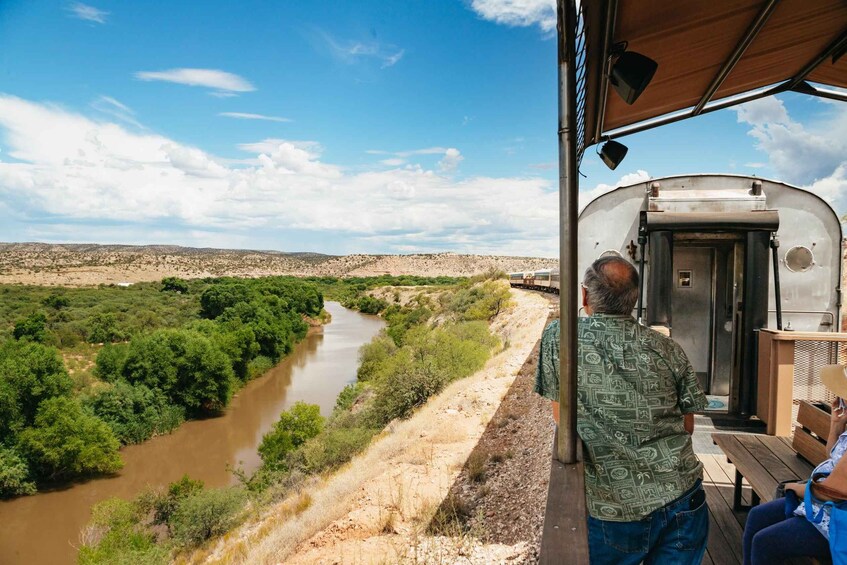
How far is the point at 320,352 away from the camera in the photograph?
185 ft

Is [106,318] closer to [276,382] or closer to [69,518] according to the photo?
[276,382]

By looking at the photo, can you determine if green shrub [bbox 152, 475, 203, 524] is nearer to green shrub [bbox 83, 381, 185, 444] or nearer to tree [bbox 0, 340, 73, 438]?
tree [bbox 0, 340, 73, 438]

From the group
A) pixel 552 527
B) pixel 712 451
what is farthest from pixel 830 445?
pixel 712 451

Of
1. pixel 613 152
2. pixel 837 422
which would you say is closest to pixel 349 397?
pixel 613 152

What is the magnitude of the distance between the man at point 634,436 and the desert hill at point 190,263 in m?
95.3

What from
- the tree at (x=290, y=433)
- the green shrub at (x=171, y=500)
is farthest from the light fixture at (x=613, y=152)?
the tree at (x=290, y=433)

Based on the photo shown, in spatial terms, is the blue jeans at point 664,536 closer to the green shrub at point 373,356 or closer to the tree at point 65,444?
the tree at point 65,444

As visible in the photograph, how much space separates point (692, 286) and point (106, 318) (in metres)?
60.1

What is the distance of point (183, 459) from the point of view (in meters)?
29.6

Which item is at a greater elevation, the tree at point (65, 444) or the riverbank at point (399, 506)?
the riverbank at point (399, 506)

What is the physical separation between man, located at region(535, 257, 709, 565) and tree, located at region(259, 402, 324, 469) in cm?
2365

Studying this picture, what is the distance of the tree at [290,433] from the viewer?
2509cm

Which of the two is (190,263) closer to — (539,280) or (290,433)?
(539,280)

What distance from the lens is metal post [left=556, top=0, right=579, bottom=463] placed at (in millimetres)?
2473
